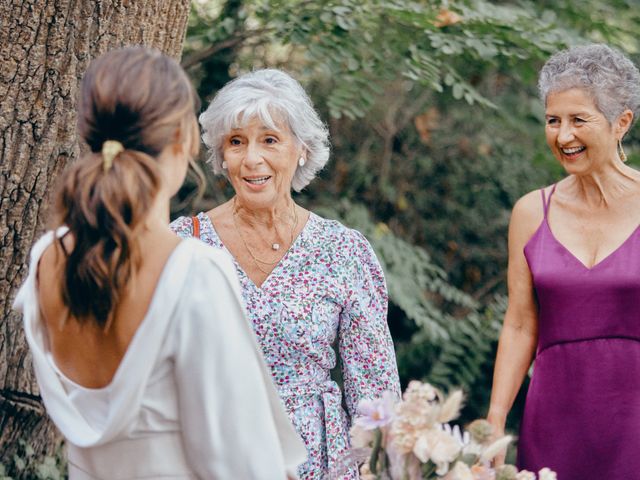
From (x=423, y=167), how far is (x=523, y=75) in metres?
1.89

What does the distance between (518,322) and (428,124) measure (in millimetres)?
3839

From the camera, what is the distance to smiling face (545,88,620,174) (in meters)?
3.29

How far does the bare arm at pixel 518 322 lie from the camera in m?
3.46

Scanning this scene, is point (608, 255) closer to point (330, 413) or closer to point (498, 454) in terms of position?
point (498, 454)

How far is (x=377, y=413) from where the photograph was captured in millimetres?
2299

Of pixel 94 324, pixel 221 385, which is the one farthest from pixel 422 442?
pixel 94 324

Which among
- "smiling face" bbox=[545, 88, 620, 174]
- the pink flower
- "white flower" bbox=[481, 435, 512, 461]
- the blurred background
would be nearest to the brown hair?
the pink flower

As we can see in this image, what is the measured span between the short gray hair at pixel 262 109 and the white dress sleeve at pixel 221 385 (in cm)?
118

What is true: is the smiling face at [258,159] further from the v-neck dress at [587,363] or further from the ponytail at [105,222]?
the ponytail at [105,222]

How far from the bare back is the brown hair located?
1.0 inches

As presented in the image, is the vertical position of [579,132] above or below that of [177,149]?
below

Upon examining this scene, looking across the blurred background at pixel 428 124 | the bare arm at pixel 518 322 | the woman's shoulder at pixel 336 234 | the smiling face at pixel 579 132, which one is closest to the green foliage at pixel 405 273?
the blurred background at pixel 428 124

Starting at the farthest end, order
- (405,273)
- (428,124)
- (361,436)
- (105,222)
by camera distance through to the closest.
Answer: (428,124) → (405,273) → (361,436) → (105,222)

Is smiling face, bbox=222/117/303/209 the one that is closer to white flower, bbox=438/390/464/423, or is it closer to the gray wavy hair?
the gray wavy hair
